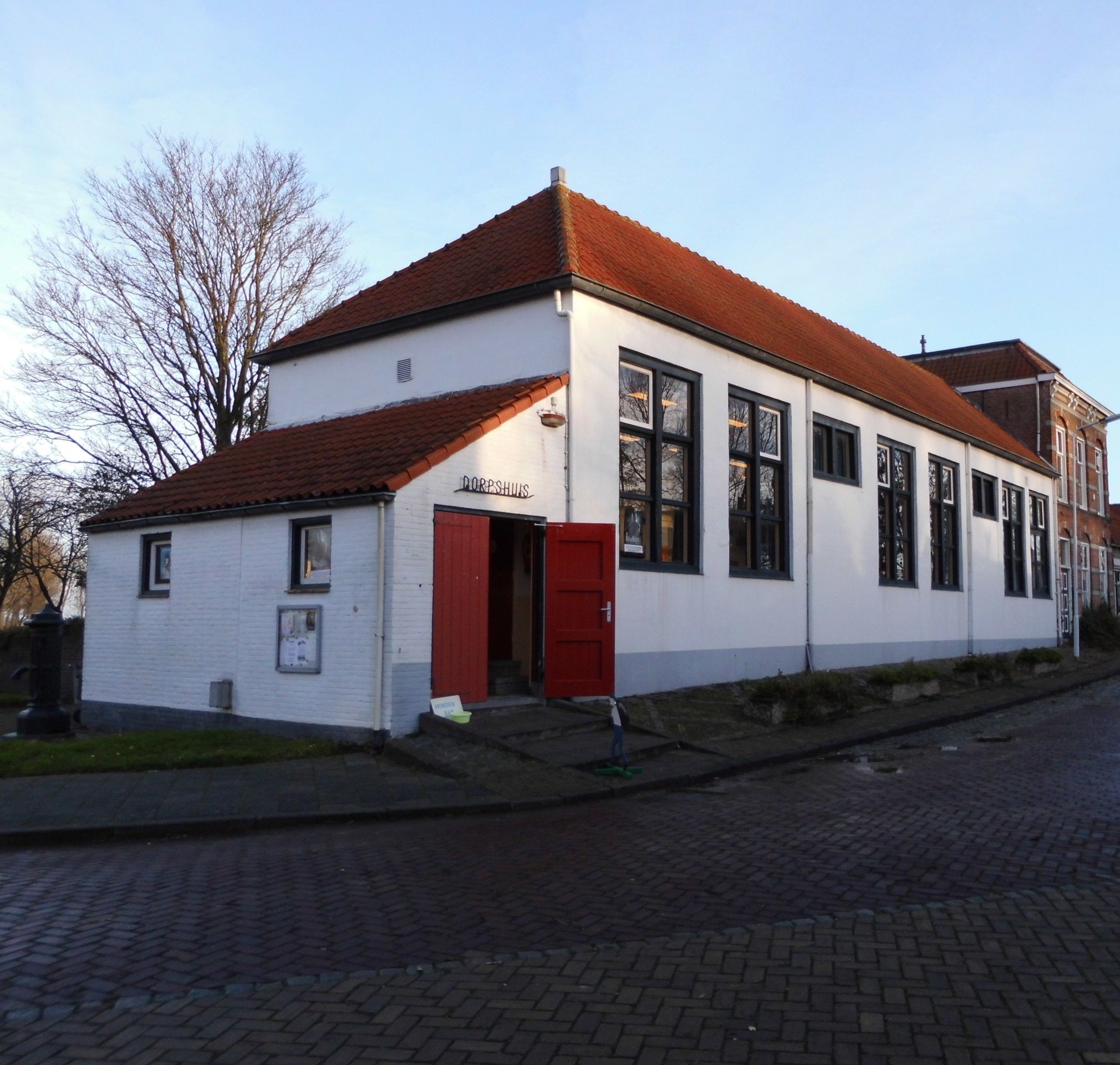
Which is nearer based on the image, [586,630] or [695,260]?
[586,630]

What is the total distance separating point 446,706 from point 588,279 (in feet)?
20.0

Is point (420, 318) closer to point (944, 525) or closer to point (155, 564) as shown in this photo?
point (155, 564)

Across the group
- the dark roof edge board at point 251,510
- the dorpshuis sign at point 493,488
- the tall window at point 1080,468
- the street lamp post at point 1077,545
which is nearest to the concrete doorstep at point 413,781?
the dark roof edge board at point 251,510

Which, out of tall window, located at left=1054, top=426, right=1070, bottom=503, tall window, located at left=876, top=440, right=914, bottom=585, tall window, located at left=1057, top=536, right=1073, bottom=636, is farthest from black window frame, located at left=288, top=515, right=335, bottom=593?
tall window, located at left=1054, top=426, right=1070, bottom=503

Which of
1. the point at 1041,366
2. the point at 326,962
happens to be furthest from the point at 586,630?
the point at 1041,366

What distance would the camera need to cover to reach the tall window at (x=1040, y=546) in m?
32.0

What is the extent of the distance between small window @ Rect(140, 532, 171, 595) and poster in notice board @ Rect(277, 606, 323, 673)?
10.0 feet

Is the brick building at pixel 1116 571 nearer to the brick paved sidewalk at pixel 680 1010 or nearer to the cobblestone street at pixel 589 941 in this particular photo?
the cobblestone street at pixel 589 941

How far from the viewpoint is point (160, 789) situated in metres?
9.77

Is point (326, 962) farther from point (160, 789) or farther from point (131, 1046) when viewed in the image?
point (160, 789)

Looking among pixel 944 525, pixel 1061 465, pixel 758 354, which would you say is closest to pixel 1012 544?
pixel 944 525

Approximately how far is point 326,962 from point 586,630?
8813 millimetres

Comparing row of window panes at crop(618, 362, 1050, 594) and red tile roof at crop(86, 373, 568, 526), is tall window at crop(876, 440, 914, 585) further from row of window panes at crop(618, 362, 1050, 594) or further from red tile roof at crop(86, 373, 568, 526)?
red tile roof at crop(86, 373, 568, 526)

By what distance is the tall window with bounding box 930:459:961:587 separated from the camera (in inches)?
992
